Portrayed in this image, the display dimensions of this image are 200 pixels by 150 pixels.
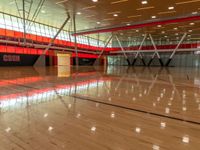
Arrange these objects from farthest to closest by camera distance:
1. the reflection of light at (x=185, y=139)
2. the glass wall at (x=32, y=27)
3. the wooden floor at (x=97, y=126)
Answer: the glass wall at (x=32, y=27) → the reflection of light at (x=185, y=139) → the wooden floor at (x=97, y=126)

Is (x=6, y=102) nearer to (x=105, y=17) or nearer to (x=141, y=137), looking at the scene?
(x=141, y=137)

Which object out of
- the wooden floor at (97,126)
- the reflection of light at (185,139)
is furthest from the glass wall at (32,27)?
the reflection of light at (185,139)

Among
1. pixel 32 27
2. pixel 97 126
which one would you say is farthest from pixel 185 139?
pixel 32 27

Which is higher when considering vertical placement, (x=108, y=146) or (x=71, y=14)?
(x=71, y=14)

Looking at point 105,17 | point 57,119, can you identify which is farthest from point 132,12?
point 57,119

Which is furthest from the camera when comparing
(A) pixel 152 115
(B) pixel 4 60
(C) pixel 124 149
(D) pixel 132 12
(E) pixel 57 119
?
(B) pixel 4 60

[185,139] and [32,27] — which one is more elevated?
[32,27]

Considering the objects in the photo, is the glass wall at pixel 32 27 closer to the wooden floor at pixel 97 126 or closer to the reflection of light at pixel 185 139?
the wooden floor at pixel 97 126

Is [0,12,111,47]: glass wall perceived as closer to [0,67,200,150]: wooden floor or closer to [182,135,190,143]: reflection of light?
[0,67,200,150]: wooden floor

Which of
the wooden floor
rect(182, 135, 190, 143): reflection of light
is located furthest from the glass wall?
rect(182, 135, 190, 143): reflection of light

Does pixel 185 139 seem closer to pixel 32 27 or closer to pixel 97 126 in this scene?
pixel 97 126

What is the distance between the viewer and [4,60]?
2569 cm

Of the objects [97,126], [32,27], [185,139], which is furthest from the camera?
[32,27]

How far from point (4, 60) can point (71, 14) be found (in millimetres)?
12125
